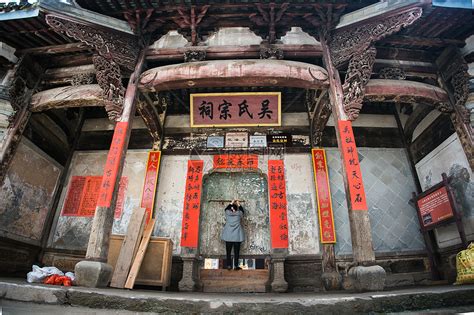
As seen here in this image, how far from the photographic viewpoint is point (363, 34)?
5590mm

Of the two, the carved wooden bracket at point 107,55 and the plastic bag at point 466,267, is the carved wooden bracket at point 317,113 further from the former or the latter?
the carved wooden bracket at point 107,55

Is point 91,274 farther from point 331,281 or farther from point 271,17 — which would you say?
point 271,17

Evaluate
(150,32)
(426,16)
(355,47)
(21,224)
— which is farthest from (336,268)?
(21,224)

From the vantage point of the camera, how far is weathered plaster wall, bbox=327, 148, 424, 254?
22.7 ft

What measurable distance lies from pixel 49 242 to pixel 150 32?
6.12m

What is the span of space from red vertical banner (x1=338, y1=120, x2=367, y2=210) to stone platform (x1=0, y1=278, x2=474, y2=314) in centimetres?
172

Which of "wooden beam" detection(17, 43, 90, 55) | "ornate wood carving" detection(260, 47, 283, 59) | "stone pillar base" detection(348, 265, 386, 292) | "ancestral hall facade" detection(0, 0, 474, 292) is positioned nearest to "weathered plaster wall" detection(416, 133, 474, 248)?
"ancestral hall facade" detection(0, 0, 474, 292)

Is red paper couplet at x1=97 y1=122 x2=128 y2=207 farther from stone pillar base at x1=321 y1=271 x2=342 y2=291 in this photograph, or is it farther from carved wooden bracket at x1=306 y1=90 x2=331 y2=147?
stone pillar base at x1=321 y1=271 x2=342 y2=291

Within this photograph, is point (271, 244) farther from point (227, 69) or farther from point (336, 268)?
point (227, 69)

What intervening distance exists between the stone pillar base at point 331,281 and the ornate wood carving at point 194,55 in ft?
19.2

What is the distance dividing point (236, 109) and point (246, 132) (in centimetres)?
103

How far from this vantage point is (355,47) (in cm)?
560

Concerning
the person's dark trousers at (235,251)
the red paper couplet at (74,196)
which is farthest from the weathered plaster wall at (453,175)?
the red paper couplet at (74,196)

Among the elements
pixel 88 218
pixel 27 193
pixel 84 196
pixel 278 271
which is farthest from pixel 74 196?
pixel 278 271
